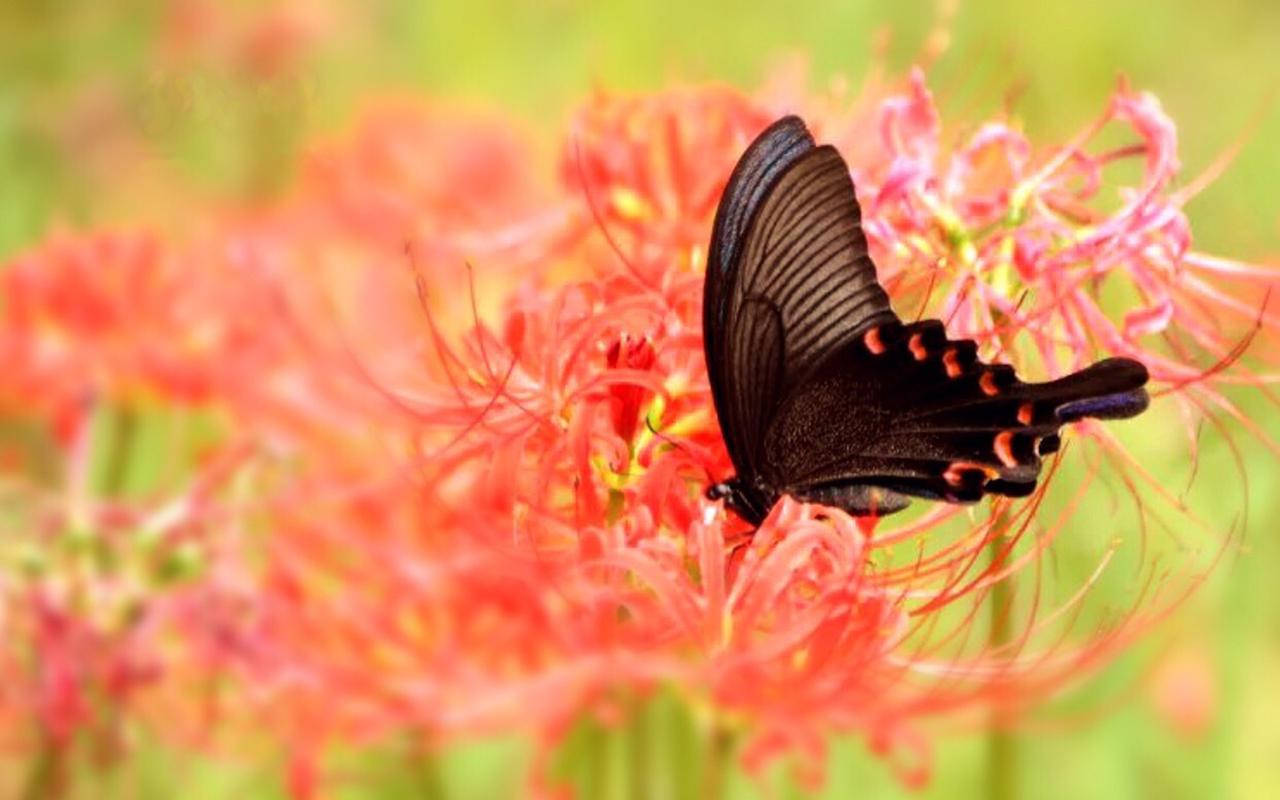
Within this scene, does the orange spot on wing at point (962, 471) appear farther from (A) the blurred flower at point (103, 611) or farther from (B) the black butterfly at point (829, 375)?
(A) the blurred flower at point (103, 611)

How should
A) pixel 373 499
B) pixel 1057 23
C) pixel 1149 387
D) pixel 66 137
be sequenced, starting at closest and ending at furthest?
pixel 1149 387 < pixel 373 499 < pixel 1057 23 < pixel 66 137

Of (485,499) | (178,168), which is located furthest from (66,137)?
(485,499)

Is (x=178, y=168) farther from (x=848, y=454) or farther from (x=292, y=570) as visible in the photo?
(x=848, y=454)

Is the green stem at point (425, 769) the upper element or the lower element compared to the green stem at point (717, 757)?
upper

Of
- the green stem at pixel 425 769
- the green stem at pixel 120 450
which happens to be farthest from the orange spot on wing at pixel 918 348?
the green stem at pixel 120 450

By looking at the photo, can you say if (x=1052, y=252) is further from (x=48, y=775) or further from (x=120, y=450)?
(x=120, y=450)

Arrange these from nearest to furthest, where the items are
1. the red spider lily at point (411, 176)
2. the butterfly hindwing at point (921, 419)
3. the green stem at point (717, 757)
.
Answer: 1. the butterfly hindwing at point (921, 419)
2. the green stem at point (717, 757)
3. the red spider lily at point (411, 176)

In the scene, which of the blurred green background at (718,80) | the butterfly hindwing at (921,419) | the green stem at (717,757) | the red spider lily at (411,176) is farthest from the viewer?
the red spider lily at (411,176)
